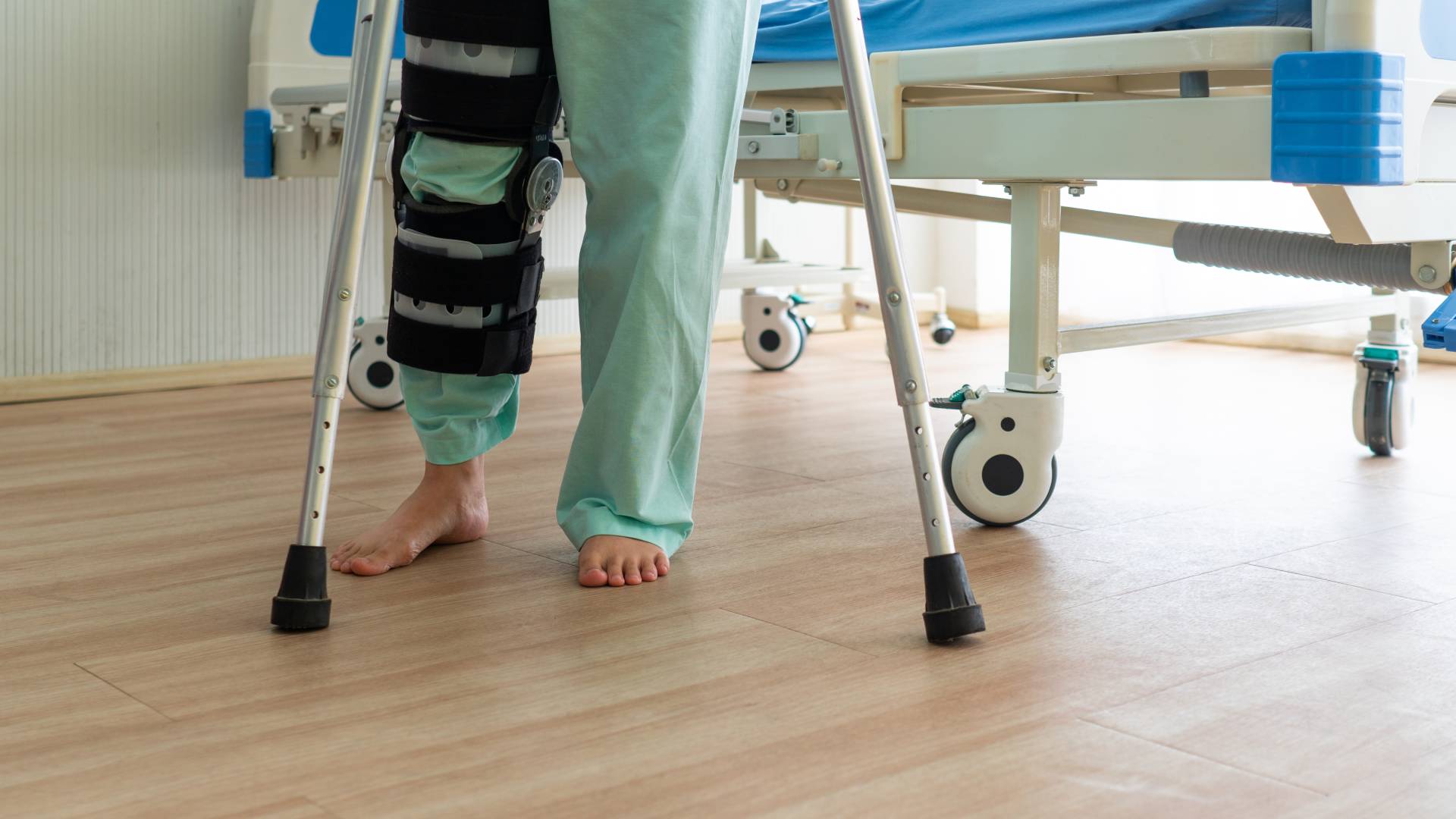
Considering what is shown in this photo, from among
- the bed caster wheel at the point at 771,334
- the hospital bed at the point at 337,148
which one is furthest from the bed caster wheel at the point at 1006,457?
the bed caster wheel at the point at 771,334

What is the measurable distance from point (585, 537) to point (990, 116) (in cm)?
57

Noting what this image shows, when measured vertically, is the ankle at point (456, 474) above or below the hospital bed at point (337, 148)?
below

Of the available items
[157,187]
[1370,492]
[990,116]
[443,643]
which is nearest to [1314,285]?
[1370,492]

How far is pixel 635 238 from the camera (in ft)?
4.03

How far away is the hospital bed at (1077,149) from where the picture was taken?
3.48ft

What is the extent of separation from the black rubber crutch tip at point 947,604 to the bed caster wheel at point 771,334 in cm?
178

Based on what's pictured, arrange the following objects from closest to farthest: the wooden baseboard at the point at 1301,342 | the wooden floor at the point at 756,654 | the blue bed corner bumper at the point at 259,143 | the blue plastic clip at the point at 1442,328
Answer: the wooden floor at the point at 756,654 < the blue plastic clip at the point at 1442,328 < the blue bed corner bumper at the point at 259,143 < the wooden baseboard at the point at 1301,342

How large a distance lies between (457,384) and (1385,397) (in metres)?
1.26

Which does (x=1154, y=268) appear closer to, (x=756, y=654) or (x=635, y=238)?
(x=635, y=238)

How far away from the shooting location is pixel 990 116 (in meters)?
1.39

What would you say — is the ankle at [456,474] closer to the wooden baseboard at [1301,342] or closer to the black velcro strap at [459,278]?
the black velcro strap at [459,278]

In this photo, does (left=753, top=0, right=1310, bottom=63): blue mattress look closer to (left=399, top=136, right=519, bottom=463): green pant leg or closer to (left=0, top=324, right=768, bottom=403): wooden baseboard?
(left=399, top=136, right=519, bottom=463): green pant leg

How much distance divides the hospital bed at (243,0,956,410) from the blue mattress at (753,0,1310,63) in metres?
0.39

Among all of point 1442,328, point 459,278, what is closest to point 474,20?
point 459,278
